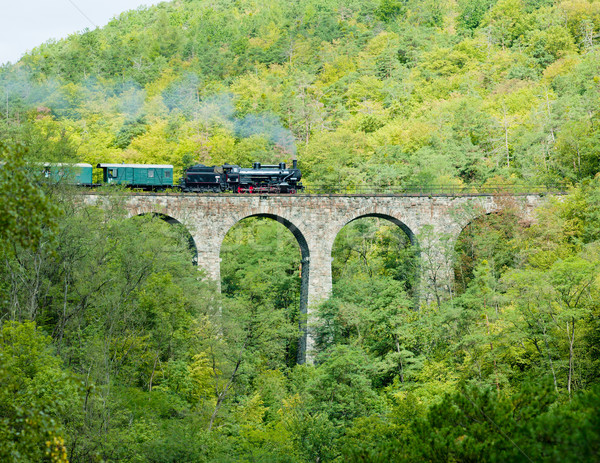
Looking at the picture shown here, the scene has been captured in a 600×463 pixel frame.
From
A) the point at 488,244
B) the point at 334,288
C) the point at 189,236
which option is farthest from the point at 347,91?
the point at 189,236

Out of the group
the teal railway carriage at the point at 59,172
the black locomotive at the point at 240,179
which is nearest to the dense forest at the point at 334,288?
the teal railway carriage at the point at 59,172

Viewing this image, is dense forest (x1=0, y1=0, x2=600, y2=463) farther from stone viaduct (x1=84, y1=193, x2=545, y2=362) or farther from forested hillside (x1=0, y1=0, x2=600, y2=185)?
stone viaduct (x1=84, y1=193, x2=545, y2=362)

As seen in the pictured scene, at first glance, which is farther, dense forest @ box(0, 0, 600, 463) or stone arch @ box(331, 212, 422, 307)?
stone arch @ box(331, 212, 422, 307)

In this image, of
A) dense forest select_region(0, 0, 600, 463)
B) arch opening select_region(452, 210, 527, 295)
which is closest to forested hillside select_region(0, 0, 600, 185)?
dense forest select_region(0, 0, 600, 463)

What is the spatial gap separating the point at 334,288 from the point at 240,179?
28.9 ft

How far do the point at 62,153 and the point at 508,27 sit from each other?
64.6m

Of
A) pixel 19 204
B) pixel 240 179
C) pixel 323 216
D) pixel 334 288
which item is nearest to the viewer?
pixel 19 204

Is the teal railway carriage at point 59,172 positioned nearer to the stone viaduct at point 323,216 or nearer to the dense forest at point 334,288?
the dense forest at point 334,288

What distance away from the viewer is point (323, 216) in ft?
113

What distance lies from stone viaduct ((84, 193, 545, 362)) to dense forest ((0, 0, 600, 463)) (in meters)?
0.75

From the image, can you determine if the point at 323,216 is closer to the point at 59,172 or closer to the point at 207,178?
the point at 207,178

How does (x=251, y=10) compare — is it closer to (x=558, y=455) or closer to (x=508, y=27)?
(x=508, y=27)

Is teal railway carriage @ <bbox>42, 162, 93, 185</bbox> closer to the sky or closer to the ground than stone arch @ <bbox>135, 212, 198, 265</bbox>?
closer to the sky

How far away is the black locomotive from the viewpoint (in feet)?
121
